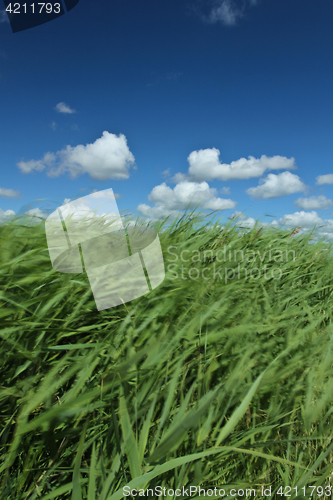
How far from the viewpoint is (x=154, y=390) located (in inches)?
36.0

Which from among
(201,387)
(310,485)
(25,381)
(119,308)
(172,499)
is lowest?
(310,485)

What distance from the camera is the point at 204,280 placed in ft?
4.99

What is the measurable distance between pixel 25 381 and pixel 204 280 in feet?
3.10

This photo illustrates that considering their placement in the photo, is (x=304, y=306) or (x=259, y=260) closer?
(x=304, y=306)

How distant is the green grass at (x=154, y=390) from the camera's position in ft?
2.53

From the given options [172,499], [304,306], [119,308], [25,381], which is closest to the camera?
[172,499]

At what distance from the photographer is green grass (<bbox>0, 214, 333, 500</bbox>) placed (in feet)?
2.53

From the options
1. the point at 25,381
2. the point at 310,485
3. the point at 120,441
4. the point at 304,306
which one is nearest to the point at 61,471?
the point at 120,441

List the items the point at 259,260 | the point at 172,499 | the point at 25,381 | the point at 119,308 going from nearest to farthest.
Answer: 1. the point at 172,499
2. the point at 25,381
3. the point at 119,308
4. the point at 259,260

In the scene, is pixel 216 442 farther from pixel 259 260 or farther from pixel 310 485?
pixel 259 260

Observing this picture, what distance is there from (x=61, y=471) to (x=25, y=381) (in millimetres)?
290

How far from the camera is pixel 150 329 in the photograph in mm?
1142

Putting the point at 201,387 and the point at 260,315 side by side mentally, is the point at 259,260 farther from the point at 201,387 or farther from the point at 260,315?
the point at 201,387

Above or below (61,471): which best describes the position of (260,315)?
above
